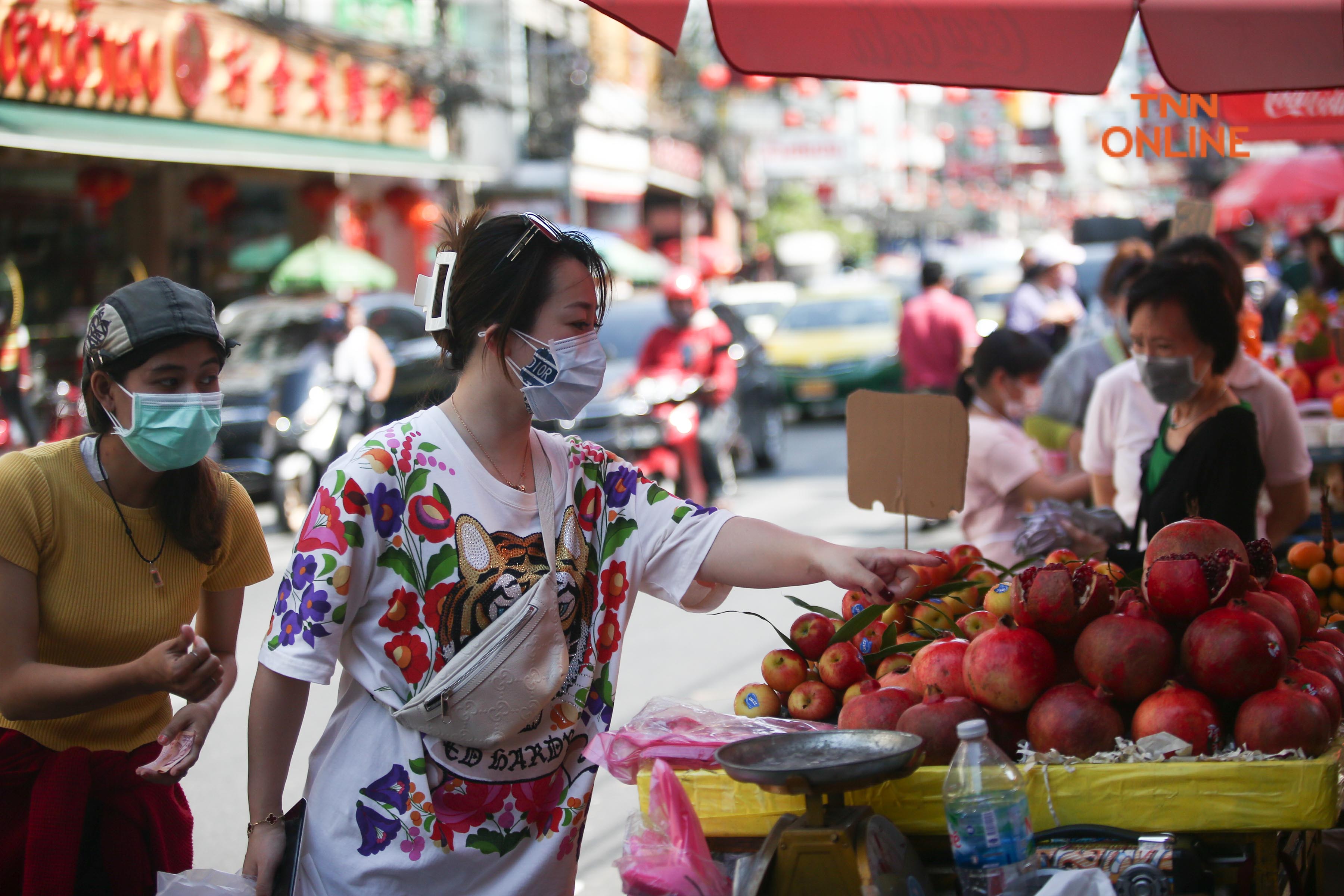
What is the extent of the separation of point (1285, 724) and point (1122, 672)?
0.89 ft

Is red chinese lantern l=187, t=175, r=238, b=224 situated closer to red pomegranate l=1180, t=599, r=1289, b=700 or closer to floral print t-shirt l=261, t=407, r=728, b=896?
floral print t-shirt l=261, t=407, r=728, b=896

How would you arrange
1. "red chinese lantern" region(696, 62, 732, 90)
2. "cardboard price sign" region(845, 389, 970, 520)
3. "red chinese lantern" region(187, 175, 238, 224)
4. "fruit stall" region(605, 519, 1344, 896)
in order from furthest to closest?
"red chinese lantern" region(696, 62, 732, 90) < "red chinese lantern" region(187, 175, 238, 224) < "cardboard price sign" region(845, 389, 970, 520) < "fruit stall" region(605, 519, 1344, 896)

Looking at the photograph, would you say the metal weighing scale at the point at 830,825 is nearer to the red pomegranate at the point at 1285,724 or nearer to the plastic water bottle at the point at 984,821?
the plastic water bottle at the point at 984,821

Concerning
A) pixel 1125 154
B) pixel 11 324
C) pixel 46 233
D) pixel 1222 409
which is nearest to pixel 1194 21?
pixel 1125 154

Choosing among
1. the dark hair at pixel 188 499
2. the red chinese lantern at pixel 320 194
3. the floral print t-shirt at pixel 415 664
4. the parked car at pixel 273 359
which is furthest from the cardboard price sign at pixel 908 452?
the red chinese lantern at pixel 320 194

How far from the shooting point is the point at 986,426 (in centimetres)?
487

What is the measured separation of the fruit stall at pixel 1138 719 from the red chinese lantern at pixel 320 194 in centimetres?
1563

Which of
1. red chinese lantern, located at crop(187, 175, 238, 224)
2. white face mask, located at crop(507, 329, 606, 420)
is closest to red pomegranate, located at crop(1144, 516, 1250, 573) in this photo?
white face mask, located at crop(507, 329, 606, 420)

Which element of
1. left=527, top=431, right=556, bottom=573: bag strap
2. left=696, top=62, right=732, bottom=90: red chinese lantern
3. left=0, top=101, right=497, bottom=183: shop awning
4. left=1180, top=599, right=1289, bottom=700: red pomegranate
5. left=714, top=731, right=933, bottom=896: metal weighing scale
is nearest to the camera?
left=714, top=731, right=933, bottom=896: metal weighing scale

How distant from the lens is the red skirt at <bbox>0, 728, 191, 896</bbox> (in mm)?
2529

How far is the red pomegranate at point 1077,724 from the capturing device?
2299mm

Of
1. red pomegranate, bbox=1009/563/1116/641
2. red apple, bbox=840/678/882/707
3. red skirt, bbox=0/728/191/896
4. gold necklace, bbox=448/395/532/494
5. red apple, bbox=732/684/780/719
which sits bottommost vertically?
red skirt, bbox=0/728/191/896

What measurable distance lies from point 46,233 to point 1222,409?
48.7 ft

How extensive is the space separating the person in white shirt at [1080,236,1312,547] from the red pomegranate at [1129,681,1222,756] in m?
2.00
